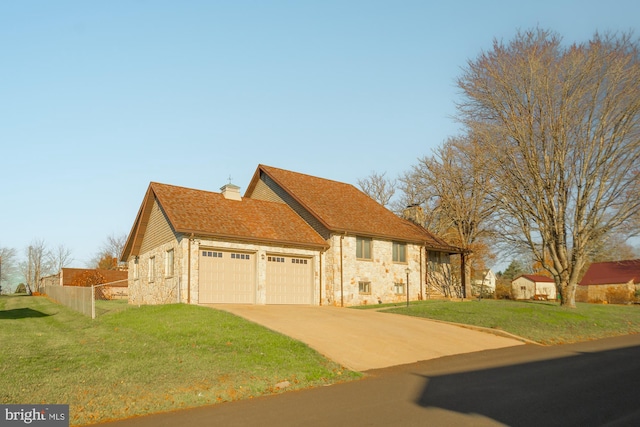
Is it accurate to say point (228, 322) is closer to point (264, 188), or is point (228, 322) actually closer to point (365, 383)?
point (365, 383)

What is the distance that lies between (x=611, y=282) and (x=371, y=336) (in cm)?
4815

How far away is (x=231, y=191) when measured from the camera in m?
28.6

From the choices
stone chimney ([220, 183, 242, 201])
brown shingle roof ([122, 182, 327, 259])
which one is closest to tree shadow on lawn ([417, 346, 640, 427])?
brown shingle roof ([122, 182, 327, 259])

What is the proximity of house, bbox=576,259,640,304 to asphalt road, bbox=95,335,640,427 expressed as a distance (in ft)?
136

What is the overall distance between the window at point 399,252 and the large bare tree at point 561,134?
19.5ft

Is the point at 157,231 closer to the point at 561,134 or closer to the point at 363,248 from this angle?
the point at 363,248

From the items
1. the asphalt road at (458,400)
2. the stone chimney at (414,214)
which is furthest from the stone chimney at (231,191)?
the asphalt road at (458,400)

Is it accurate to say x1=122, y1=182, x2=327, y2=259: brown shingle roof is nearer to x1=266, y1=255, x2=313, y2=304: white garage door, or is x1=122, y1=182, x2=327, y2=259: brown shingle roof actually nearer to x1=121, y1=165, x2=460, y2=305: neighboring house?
x1=121, y1=165, x2=460, y2=305: neighboring house

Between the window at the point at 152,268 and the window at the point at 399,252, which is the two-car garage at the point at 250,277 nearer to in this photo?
the window at the point at 152,268

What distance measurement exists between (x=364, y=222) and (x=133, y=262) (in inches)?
528

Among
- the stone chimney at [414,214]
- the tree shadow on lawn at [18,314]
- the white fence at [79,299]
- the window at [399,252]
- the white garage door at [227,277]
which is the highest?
the stone chimney at [414,214]

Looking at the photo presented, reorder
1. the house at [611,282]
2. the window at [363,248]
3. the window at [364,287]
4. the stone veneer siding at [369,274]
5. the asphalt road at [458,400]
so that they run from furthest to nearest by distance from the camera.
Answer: the house at [611,282] → the window at [363,248] → the window at [364,287] → the stone veneer siding at [369,274] → the asphalt road at [458,400]

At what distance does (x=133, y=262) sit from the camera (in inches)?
1211

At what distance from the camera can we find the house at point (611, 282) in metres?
50.0
